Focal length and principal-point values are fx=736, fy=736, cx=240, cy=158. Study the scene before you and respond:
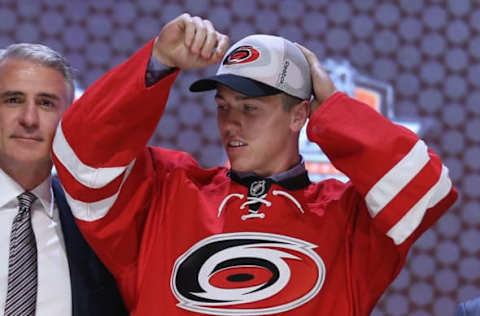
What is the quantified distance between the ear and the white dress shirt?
0.55 meters

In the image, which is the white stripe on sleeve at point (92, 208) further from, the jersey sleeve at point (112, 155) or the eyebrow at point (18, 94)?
the eyebrow at point (18, 94)

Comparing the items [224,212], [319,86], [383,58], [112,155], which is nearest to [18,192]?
[112,155]

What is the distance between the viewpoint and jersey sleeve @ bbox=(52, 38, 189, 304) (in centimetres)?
134

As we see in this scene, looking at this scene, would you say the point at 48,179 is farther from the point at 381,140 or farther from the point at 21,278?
the point at 381,140

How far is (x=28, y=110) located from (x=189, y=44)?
0.43 meters

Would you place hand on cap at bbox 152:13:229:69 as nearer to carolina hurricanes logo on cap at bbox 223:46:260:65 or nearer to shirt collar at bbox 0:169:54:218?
carolina hurricanes logo on cap at bbox 223:46:260:65

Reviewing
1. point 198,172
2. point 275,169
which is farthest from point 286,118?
point 198,172

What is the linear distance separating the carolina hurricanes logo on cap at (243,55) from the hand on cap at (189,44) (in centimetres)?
19

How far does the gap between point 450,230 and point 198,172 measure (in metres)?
1.23

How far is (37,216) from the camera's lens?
1571 millimetres

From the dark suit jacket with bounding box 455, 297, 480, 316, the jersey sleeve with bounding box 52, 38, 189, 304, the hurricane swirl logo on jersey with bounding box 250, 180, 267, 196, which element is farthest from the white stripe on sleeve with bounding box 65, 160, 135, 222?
the dark suit jacket with bounding box 455, 297, 480, 316

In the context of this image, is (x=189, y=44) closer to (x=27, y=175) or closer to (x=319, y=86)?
(x=319, y=86)

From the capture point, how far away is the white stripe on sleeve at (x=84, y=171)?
1.38 m

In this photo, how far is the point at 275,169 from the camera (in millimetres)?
1550
